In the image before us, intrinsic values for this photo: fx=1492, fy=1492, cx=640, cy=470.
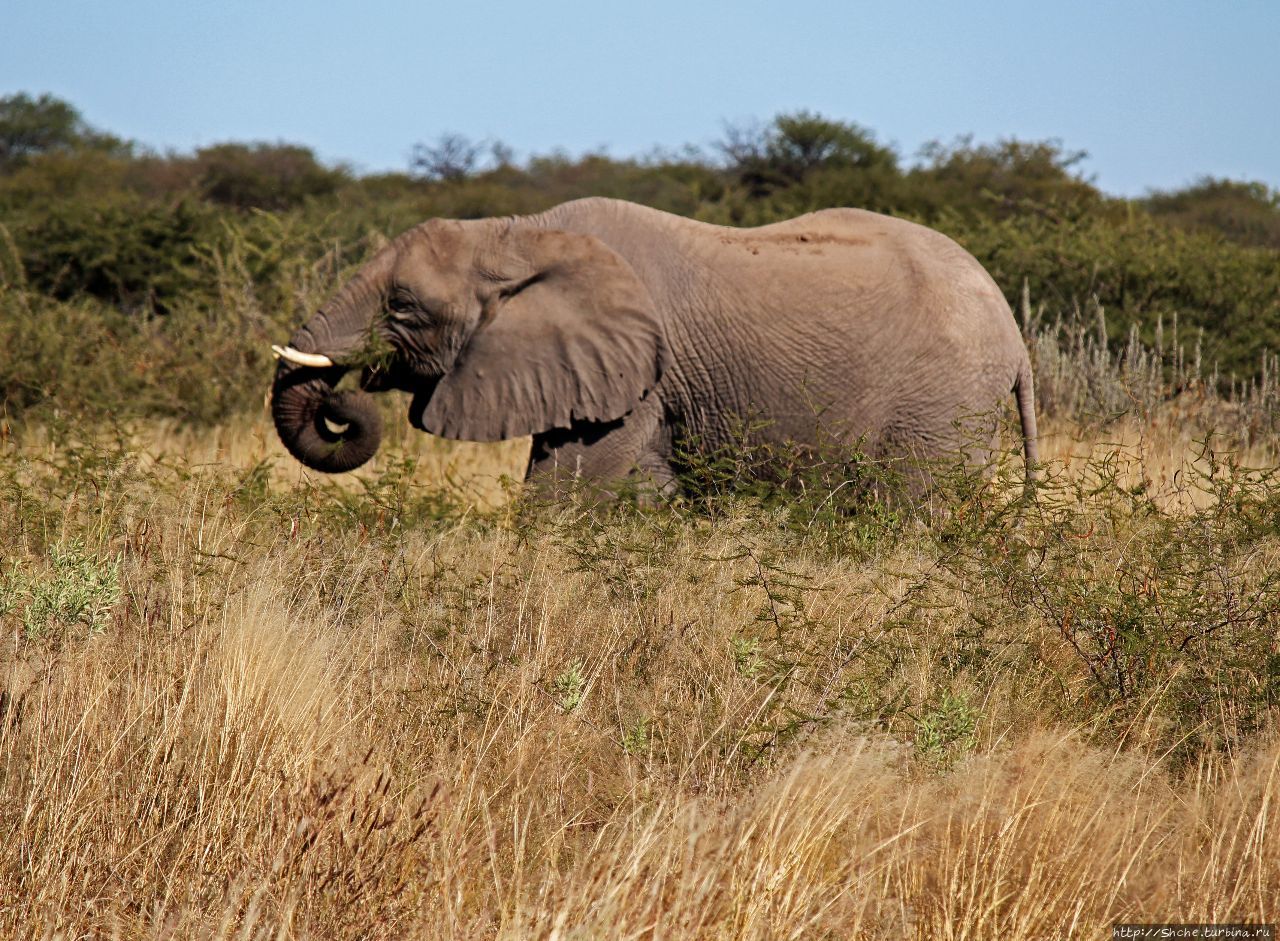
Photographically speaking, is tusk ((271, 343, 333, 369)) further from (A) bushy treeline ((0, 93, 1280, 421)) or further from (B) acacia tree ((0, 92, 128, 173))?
(B) acacia tree ((0, 92, 128, 173))

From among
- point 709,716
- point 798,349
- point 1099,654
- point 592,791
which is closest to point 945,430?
point 798,349

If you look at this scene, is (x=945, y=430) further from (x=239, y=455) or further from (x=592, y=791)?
(x=239, y=455)

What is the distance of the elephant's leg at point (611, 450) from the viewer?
7172 millimetres

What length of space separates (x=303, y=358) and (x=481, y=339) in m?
0.83

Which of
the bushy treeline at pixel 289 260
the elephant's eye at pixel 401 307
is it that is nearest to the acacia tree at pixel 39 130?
the bushy treeline at pixel 289 260

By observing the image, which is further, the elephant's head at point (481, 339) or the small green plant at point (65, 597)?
the elephant's head at point (481, 339)

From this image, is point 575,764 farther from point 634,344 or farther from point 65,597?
point 634,344

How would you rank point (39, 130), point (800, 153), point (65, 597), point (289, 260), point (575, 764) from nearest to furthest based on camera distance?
point (575, 764)
point (65, 597)
point (289, 260)
point (800, 153)
point (39, 130)

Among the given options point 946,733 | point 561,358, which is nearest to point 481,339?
point 561,358

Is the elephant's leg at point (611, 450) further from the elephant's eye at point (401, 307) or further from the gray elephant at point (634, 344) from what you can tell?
the elephant's eye at point (401, 307)

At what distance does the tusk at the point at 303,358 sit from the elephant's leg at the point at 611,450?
1.09m

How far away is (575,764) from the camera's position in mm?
4074

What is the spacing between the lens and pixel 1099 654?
4871mm

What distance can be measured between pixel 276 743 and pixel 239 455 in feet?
20.1
